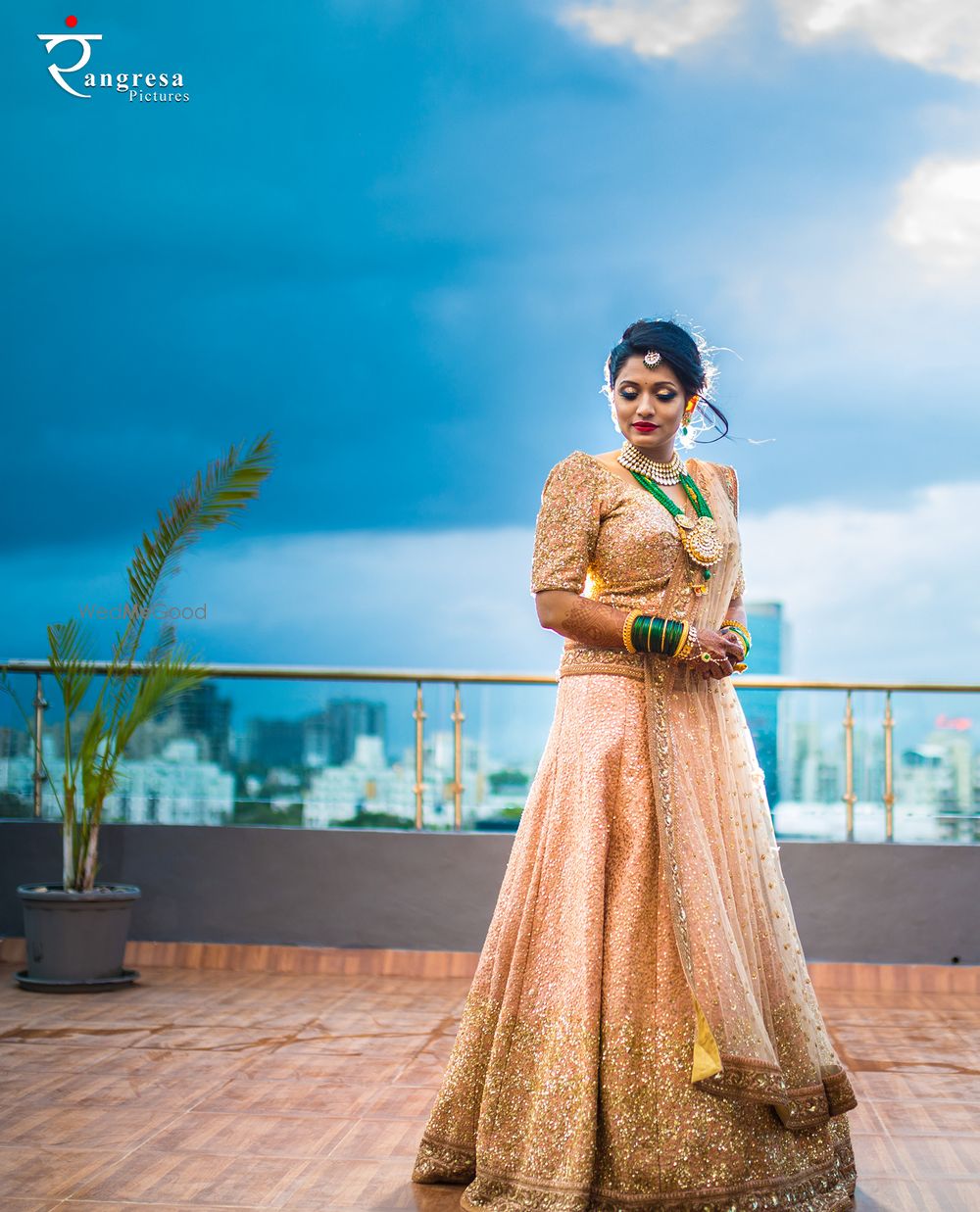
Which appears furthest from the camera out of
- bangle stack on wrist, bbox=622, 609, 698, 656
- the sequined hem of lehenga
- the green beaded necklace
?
the green beaded necklace

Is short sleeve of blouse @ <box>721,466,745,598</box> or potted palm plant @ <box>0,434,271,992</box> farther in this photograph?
potted palm plant @ <box>0,434,271,992</box>

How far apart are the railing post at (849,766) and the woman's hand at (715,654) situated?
2.95 meters

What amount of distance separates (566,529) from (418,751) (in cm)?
303

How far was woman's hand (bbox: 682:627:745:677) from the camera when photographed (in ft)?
7.22

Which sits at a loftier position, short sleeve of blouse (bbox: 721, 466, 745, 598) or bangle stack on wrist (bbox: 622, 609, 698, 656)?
short sleeve of blouse (bbox: 721, 466, 745, 598)

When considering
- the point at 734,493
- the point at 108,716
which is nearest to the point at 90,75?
the point at 108,716

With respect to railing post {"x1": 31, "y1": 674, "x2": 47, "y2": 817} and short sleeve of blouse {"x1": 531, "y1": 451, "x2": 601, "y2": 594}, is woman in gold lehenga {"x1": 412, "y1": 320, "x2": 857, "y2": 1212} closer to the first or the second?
short sleeve of blouse {"x1": 531, "y1": 451, "x2": 601, "y2": 594}

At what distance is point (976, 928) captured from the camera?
479 cm

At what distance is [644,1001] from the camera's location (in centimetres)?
208

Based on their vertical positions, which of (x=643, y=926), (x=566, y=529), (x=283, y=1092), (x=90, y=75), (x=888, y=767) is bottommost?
(x=283, y=1092)

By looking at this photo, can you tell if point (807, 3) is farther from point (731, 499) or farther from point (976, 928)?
point (731, 499)

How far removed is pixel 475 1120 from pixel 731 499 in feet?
4.07

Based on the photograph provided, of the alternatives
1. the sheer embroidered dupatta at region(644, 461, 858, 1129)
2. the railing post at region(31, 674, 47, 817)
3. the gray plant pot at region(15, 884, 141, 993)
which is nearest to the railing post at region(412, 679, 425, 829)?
the gray plant pot at region(15, 884, 141, 993)

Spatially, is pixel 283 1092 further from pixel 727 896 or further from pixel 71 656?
pixel 71 656
